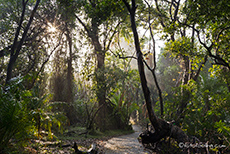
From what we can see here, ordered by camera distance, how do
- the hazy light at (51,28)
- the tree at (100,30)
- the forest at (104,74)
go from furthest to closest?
the hazy light at (51,28), the tree at (100,30), the forest at (104,74)

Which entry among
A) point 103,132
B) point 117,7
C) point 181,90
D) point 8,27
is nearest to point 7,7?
point 8,27

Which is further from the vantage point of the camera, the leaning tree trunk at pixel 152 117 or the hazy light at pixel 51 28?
the hazy light at pixel 51 28

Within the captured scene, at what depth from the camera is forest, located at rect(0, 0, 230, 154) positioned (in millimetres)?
3732

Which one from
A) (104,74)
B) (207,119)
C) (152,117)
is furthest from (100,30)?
(207,119)

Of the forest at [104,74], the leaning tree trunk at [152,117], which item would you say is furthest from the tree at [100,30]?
the leaning tree trunk at [152,117]

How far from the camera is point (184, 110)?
5.47 metres

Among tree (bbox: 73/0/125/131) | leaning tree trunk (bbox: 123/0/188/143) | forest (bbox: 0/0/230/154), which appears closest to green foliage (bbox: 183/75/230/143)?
forest (bbox: 0/0/230/154)

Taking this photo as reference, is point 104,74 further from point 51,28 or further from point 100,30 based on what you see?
Result: point 51,28

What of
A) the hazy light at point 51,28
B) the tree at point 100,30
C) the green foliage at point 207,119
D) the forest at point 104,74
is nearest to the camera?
the forest at point 104,74

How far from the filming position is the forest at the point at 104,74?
3.73m

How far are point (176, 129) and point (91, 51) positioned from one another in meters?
5.85

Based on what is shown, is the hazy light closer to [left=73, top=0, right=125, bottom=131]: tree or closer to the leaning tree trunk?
[left=73, top=0, right=125, bottom=131]: tree

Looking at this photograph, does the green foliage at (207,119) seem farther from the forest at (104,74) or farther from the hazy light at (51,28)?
the hazy light at (51,28)

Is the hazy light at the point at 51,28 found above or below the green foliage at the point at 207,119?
above
